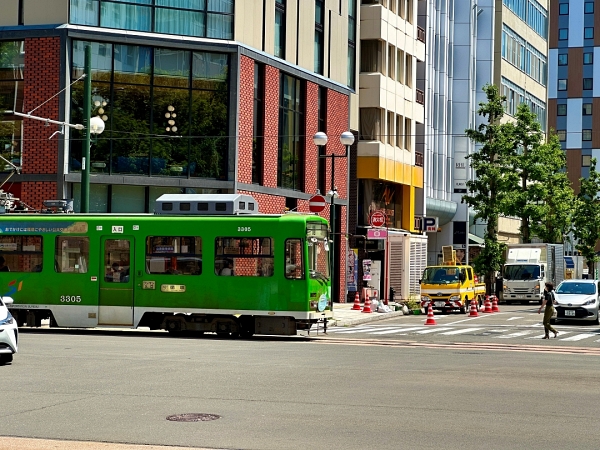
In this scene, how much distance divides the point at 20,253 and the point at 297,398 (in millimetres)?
17020

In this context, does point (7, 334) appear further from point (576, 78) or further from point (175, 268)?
point (576, 78)

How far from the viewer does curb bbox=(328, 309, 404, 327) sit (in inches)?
1537

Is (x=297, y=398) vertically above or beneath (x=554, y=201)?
beneath

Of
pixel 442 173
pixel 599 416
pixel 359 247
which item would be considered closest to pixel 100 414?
pixel 599 416

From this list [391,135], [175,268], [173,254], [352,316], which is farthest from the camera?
[391,135]

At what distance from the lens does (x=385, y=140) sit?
62.0 m

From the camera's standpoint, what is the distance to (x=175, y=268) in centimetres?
2948

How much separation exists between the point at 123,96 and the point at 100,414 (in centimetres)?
2964

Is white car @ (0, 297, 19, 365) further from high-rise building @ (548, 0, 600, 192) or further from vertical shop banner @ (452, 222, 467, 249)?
high-rise building @ (548, 0, 600, 192)

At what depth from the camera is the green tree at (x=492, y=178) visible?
6575cm

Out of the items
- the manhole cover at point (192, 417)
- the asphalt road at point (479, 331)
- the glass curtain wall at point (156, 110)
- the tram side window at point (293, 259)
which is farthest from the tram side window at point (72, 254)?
the manhole cover at point (192, 417)

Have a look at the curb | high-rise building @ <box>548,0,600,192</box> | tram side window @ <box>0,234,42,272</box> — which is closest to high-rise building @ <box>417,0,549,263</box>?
the curb

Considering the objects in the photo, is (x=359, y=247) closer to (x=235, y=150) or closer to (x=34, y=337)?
(x=235, y=150)

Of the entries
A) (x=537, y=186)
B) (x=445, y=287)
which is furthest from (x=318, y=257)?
(x=537, y=186)
